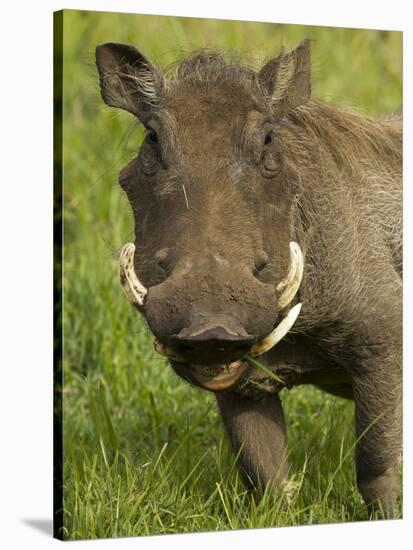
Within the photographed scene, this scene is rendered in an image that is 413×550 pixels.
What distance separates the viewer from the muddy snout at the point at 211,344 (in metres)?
3.35

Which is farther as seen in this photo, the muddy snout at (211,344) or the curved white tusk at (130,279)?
the curved white tusk at (130,279)

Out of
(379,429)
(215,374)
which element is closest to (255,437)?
(379,429)

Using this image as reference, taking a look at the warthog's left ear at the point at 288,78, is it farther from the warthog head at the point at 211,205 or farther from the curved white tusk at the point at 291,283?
the curved white tusk at the point at 291,283

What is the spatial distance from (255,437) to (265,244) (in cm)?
80

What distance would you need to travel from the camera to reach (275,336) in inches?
146

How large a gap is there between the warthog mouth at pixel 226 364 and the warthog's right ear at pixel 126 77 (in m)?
0.47

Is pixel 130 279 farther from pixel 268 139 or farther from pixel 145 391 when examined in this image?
pixel 145 391

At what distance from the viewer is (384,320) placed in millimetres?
4246

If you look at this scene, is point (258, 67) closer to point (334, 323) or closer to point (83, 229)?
point (334, 323)

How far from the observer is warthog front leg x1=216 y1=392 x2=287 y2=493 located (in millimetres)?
4352

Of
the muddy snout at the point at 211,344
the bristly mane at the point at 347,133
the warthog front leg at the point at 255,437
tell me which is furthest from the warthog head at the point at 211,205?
the warthog front leg at the point at 255,437

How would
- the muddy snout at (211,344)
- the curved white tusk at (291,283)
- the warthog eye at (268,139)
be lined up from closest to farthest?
1. the muddy snout at (211,344)
2. the curved white tusk at (291,283)
3. the warthog eye at (268,139)

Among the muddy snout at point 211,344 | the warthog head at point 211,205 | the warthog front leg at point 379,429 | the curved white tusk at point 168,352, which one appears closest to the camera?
the muddy snout at point 211,344

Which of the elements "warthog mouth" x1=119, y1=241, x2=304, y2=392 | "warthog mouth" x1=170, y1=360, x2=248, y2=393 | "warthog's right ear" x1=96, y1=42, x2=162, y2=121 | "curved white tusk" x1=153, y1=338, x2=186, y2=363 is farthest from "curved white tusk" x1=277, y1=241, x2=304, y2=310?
"warthog's right ear" x1=96, y1=42, x2=162, y2=121
